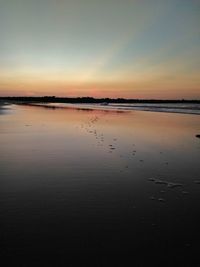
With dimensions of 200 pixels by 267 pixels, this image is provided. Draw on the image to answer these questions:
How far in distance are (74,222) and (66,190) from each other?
187cm

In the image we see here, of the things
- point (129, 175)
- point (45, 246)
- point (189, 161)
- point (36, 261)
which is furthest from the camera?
point (189, 161)

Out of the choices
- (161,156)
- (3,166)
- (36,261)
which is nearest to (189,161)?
(161,156)

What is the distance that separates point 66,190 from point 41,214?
1560 mm

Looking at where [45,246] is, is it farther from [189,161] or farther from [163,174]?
[189,161]

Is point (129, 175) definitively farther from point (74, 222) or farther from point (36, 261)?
point (36, 261)

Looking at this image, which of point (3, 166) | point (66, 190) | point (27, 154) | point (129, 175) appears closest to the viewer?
point (66, 190)

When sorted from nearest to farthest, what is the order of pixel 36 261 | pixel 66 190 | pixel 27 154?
pixel 36 261
pixel 66 190
pixel 27 154

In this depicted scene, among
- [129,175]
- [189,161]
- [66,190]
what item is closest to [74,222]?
[66,190]

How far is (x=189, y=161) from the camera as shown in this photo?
10578mm

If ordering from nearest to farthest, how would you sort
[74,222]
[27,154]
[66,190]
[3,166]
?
[74,222]
[66,190]
[3,166]
[27,154]

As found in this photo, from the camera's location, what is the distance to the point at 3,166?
30.8ft

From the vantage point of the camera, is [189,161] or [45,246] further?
[189,161]

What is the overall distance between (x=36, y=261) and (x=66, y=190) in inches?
122

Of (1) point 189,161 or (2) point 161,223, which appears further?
(1) point 189,161
